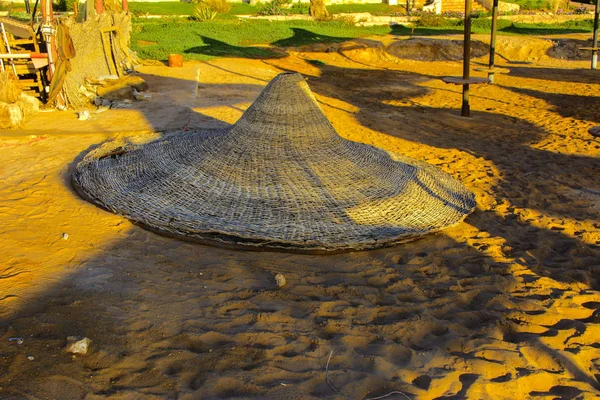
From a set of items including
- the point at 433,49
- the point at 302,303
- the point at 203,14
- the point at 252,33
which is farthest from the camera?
the point at 203,14

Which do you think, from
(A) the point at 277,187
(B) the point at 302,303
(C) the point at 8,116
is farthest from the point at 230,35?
(B) the point at 302,303

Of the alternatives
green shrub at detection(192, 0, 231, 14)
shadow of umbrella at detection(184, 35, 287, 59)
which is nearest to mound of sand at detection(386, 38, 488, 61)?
shadow of umbrella at detection(184, 35, 287, 59)

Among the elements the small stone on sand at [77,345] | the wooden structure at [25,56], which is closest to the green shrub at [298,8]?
the wooden structure at [25,56]

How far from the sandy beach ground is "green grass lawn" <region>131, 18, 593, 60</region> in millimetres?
9906

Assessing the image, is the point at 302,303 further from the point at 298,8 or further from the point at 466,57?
the point at 298,8

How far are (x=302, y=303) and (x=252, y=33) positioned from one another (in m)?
18.2

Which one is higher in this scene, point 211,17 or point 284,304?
point 211,17

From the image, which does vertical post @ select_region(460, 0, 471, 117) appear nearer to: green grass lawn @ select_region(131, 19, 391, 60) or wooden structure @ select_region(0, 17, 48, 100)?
wooden structure @ select_region(0, 17, 48, 100)

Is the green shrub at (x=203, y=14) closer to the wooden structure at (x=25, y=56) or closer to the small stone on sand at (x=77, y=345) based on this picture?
the wooden structure at (x=25, y=56)

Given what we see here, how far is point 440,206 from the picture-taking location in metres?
4.50

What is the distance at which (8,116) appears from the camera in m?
6.49

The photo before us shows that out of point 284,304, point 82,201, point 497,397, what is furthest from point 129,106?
point 497,397

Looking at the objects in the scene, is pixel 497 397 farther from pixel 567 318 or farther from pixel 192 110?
pixel 192 110

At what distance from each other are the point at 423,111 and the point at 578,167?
3523 mm
